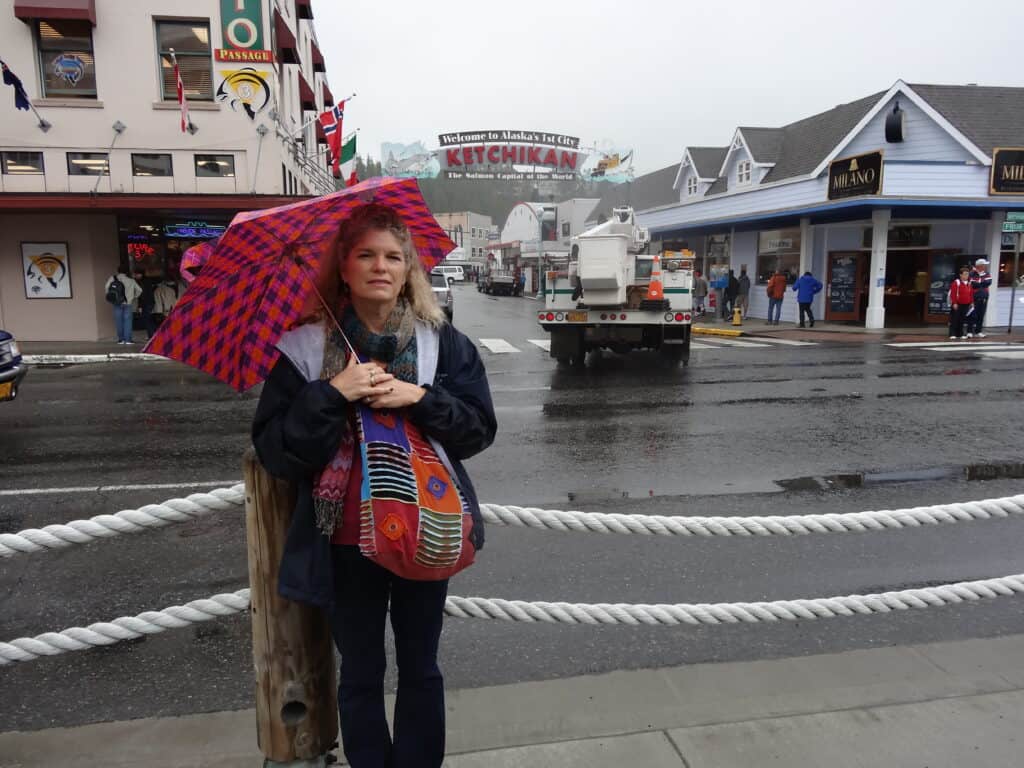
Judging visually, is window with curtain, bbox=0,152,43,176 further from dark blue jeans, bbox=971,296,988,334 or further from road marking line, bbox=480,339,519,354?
dark blue jeans, bbox=971,296,988,334

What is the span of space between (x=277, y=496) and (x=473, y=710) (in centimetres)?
138

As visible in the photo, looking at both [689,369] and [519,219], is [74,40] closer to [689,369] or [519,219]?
[689,369]

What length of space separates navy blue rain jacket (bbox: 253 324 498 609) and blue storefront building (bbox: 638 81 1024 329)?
68.8 ft

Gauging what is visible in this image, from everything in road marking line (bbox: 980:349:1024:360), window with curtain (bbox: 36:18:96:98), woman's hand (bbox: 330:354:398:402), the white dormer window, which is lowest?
road marking line (bbox: 980:349:1024:360)

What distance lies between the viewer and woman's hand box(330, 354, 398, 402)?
194 centimetres

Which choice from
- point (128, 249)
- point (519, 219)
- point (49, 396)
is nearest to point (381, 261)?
point (49, 396)

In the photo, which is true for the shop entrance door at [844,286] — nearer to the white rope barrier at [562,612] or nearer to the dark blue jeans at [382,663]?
the white rope barrier at [562,612]

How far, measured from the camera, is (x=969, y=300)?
60.6ft

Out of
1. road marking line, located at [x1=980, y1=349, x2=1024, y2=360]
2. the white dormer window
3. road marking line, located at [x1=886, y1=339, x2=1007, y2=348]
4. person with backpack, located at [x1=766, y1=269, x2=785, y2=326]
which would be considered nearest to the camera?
road marking line, located at [x1=980, y1=349, x2=1024, y2=360]

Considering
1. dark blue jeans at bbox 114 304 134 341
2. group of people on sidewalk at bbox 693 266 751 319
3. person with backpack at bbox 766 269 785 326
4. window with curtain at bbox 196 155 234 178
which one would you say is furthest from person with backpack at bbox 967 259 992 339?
dark blue jeans at bbox 114 304 134 341

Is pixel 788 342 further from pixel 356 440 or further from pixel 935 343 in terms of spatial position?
pixel 356 440

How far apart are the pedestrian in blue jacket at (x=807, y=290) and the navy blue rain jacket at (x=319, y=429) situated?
71.1 feet

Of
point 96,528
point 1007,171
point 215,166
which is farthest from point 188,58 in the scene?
point 1007,171

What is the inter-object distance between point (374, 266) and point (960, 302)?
20.2 metres
